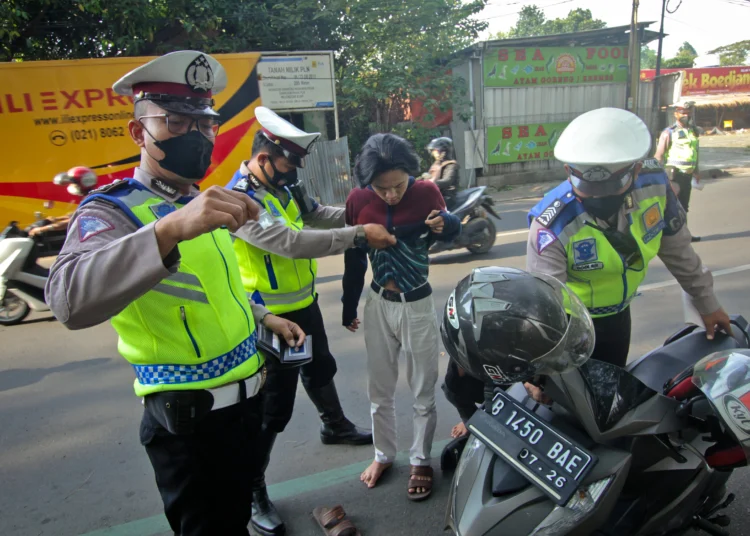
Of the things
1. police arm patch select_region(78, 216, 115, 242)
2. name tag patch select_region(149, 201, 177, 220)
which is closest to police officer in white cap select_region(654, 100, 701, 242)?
name tag patch select_region(149, 201, 177, 220)

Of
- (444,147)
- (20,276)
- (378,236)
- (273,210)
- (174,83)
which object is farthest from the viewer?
(444,147)

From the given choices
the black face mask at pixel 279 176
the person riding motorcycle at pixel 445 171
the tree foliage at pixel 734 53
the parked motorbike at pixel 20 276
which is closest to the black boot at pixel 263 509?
the black face mask at pixel 279 176

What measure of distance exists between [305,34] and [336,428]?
33.9ft

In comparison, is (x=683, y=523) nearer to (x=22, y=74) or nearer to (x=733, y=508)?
(x=733, y=508)

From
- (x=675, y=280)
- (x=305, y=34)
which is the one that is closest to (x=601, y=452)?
(x=675, y=280)

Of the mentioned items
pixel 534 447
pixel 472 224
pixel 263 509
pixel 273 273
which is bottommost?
pixel 263 509

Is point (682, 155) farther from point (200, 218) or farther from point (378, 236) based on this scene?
point (200, 218)

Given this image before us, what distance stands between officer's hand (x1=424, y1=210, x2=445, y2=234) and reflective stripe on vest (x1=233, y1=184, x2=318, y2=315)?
0.60m

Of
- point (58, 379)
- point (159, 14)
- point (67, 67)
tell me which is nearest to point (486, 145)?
point (159, 14)

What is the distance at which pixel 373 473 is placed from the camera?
2.55 meters

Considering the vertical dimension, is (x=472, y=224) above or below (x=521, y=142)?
below

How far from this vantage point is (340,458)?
2.80 meters

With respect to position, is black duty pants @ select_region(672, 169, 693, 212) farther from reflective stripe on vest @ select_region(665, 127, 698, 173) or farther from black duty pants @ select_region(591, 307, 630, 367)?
black duty pants @ select_region(591, 307, 630, 367)

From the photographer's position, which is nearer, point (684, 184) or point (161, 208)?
point (161, 208)
